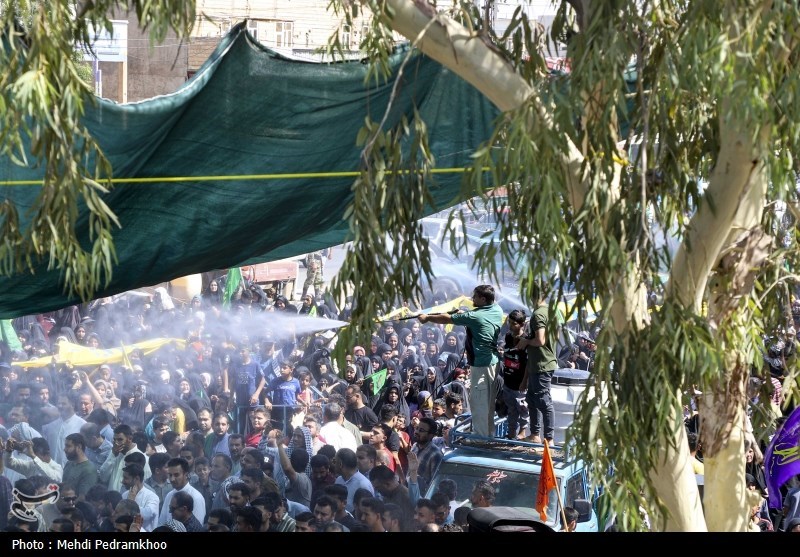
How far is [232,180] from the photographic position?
661cm

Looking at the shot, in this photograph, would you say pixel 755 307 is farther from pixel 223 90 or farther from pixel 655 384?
pixel 223 90

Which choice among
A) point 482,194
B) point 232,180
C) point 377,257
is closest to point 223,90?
point 232,180

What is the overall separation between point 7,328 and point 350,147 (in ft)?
30.7

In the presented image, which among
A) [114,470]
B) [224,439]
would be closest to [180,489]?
[114,470]

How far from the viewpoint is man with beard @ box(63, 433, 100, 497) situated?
9.52 meters

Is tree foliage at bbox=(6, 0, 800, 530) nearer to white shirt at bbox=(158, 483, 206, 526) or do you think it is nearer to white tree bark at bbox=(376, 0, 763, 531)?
white tree bark at bbox=(376, 0, 763, 531)

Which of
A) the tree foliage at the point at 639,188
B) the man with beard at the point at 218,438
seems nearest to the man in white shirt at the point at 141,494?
the man with beard at the point at 218,438

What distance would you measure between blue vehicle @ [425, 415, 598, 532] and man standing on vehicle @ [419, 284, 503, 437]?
0.49 meters

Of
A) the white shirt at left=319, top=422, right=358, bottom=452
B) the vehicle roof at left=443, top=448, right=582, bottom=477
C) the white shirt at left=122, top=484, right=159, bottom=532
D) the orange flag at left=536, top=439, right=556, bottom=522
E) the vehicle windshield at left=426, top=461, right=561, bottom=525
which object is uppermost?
the orange flag at left=536, top=439, right=556, bottom=522

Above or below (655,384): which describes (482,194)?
above

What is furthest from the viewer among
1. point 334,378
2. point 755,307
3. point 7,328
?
point 7,328

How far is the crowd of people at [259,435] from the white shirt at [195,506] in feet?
→ 0.04

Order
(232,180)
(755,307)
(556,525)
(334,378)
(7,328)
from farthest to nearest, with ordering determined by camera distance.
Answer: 1. (7,328)
2. (334,378)
3. (556,525)
4. (232,180)
5. (755,307)

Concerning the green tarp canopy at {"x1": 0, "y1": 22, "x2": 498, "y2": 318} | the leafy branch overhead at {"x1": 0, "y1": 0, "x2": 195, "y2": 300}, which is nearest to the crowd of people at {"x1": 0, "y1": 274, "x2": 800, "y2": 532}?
the green tarp canopy at {"x1": 0, "y1": 22, "x2": 498, "y2": 318}
